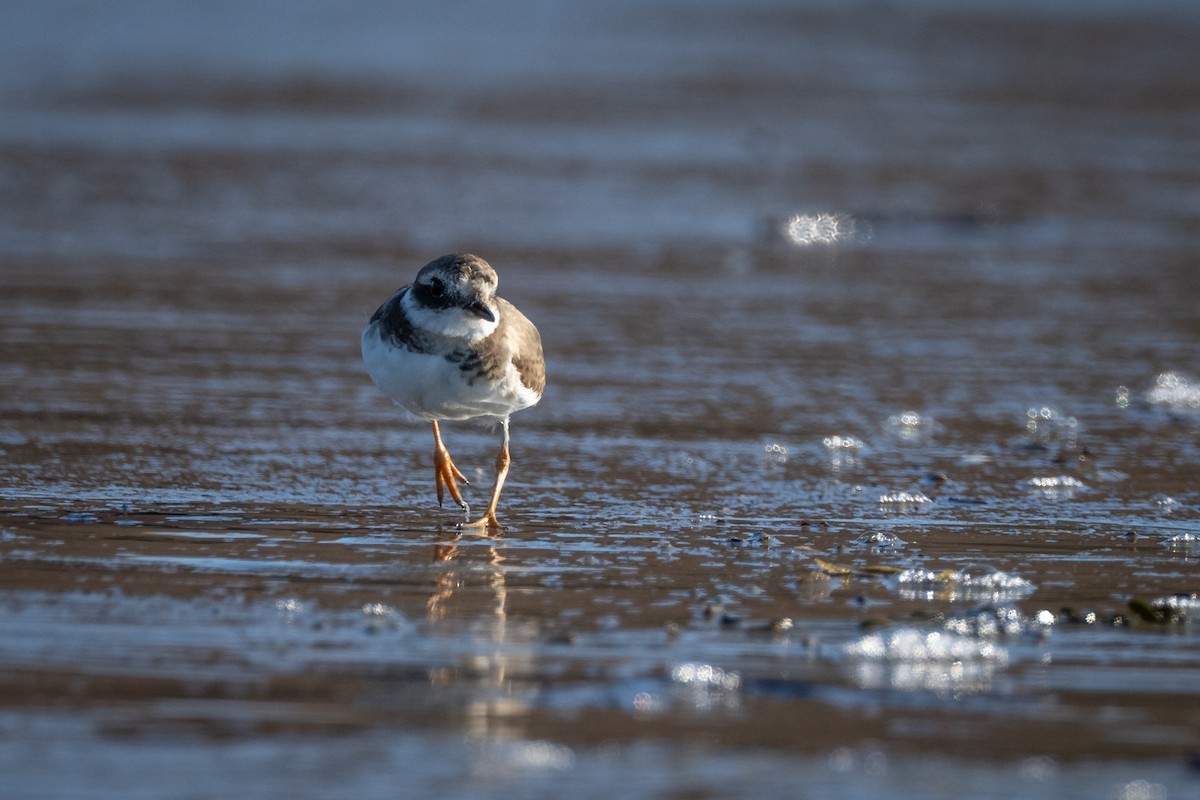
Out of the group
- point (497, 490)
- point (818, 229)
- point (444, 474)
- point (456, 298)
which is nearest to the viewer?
point (456, 298)

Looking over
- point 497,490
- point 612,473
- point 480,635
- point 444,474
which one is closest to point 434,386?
point 497,490

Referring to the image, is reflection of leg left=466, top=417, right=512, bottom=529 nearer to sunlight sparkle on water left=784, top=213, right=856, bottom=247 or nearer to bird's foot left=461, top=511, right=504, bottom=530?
bird's foot left=461, top=511, right=504, bottom=530

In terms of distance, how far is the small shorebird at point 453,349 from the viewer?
561 centimetres

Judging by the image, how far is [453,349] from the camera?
5656 mm

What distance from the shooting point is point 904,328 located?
9609 mm

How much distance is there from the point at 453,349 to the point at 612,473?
1.13m

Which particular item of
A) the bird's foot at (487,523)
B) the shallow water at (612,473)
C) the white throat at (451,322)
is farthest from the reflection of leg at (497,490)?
the white throat at (451,322)

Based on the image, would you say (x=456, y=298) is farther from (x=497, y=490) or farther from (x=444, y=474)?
Result: (x=444, y=474)

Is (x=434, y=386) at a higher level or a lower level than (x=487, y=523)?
higher

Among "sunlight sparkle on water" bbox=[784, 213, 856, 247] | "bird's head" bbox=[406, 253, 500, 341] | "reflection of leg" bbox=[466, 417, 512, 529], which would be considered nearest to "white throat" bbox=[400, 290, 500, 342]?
"bird's head" bbox=[406, 253, 500, 341]

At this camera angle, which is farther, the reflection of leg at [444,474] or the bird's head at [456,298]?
Answer: the reflection of leg at [444,474]

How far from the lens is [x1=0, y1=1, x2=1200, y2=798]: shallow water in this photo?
377 centimetres

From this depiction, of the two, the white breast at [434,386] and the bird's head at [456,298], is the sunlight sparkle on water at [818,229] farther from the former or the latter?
the bird's head at [456,298]

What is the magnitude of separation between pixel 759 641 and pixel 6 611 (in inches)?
74.7
